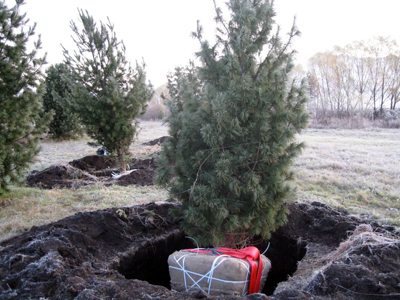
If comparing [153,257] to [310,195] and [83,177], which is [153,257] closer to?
[310,195]

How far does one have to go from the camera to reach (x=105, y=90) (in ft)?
27.5

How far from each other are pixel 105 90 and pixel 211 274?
6654 mm

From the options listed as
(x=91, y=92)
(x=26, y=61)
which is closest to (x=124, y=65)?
(x=91, y=92)

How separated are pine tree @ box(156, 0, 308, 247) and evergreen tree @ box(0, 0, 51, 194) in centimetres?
389

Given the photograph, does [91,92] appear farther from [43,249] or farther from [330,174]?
[330,174]

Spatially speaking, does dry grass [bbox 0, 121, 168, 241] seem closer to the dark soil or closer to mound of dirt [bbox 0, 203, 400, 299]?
the dark soil

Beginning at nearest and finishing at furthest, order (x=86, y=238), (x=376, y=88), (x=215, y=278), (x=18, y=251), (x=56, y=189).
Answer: (x=215, y=278), (x=18, y=251), (x=86, y=238), (x=56, y=189), (x=376, y=88)

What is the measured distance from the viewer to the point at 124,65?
8812mm

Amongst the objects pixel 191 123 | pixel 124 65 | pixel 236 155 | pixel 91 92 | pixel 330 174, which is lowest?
pixel 330 174

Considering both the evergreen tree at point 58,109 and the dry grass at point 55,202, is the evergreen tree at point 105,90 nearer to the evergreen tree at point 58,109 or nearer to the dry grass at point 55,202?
the dry grass at point 55,202

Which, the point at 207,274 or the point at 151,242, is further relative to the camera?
the point at 151,242

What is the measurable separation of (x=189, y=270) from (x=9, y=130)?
190 inches

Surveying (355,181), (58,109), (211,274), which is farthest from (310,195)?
(58,109)

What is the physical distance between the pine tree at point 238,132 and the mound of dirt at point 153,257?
0.79 m
